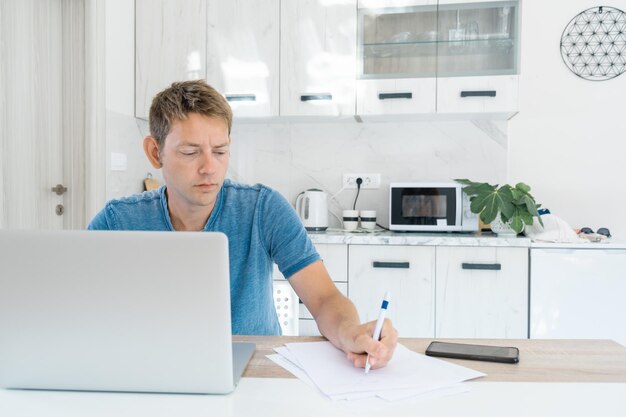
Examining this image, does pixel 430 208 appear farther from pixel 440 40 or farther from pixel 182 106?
pixel 182 106

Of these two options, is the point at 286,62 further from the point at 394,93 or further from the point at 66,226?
the point at 66,226

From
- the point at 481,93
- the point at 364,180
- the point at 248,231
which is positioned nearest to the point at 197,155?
the point at 248,231

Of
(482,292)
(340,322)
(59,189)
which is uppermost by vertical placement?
(59,189)

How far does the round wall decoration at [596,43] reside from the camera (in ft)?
9.64

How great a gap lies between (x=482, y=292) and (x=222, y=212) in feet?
5.26

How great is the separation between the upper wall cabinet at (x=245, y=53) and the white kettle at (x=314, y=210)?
48 cm

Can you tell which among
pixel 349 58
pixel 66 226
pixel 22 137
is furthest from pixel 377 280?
pixel 22 137

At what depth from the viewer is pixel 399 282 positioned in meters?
2.61

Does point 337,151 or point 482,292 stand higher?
point 337,151

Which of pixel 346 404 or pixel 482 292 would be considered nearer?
pixel 346 404

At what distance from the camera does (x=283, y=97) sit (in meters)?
2.89

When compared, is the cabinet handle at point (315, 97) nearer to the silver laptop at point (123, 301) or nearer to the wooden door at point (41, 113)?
the wooden door at point (41, 113)

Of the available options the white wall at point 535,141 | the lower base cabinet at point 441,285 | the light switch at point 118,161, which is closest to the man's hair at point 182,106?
the lower base cabinet at point 441,285

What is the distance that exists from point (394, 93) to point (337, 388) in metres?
2.18
